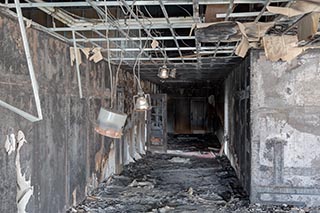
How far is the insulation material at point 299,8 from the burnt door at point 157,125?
7418mm

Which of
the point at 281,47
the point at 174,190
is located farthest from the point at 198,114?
the point at 281,47

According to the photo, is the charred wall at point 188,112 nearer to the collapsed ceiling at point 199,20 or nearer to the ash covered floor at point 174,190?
the ash covered floor at point 174,190

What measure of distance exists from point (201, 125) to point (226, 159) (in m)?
7.25

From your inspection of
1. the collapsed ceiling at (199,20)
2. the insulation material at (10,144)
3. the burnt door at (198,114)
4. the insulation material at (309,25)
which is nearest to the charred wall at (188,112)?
the burnt door at (198,114)

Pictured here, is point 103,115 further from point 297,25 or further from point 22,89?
point 297,25

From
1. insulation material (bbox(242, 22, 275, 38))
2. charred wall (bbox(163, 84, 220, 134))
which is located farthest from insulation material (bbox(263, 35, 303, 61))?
charred wall (bbox(163, 84, 220, 134))

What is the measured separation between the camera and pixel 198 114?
15758 mm

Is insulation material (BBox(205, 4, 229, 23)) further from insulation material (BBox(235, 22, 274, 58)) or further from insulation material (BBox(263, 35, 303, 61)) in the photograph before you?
insulation material (BBox(263, 35, 303, 61))

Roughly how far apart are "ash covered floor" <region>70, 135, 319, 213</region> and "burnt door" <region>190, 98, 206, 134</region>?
703cm

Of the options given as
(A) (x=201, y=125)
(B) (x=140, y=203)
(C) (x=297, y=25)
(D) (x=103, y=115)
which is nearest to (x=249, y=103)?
(C) (x=297, y=25)

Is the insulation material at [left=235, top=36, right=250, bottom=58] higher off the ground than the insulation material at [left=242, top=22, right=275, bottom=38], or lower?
lower

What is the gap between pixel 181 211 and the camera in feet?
14.6

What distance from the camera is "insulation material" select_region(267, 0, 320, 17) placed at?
2609 mm

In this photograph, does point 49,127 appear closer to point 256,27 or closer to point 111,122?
point 111,122
